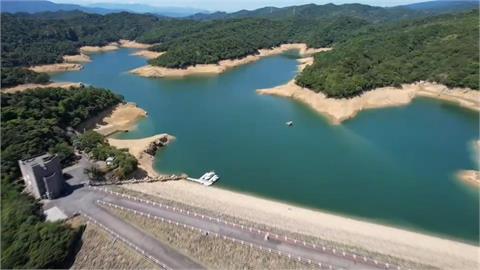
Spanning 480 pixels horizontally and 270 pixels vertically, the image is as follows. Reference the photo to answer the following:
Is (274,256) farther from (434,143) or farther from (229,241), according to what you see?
(434,143)

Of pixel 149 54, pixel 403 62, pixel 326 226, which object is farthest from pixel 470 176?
pixel 149 54

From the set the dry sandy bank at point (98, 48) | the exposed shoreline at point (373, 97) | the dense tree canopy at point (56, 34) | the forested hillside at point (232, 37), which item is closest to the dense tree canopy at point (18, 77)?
the dense tree canopy at point (56, 34)

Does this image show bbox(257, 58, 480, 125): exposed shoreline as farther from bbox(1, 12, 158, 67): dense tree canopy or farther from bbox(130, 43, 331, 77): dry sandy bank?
bbox(1, 12, 158, 67): dense tree canopy

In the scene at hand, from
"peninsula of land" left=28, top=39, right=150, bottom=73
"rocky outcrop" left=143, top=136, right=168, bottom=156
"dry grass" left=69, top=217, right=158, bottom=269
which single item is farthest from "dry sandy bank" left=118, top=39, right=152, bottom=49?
"dry grass" left=69, top=217, right=158, bottom=269

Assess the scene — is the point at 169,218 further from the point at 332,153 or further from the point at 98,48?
the point at 98,48

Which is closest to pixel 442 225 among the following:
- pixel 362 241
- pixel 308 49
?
pixel 362 241

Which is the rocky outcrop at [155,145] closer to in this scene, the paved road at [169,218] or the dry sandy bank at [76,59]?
the paved road at [169,218]
